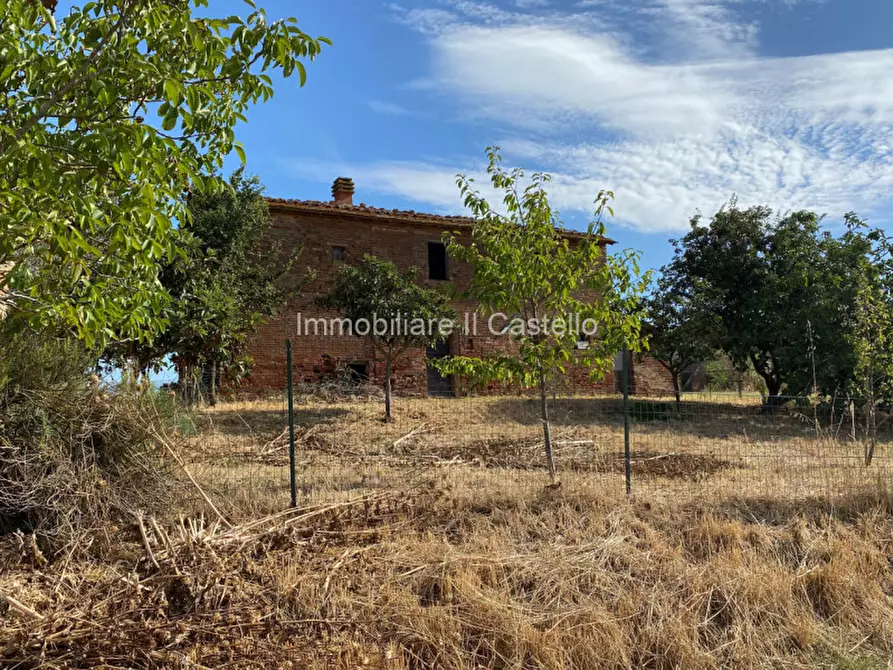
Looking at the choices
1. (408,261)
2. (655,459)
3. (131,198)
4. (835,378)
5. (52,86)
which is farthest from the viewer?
(408,261)

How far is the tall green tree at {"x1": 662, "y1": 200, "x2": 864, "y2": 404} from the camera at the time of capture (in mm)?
14250

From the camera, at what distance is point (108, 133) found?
3057 mm

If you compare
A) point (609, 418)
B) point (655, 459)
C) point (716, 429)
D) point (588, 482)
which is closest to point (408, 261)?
point (609, 418)

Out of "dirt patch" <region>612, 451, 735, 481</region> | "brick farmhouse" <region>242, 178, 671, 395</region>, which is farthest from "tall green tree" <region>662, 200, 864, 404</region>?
"dirt patch" <region>612, 451, 735, 481</region>

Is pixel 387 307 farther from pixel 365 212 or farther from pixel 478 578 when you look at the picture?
pixel 478 578

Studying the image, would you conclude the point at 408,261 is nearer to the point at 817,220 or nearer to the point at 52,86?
the point at 817,220

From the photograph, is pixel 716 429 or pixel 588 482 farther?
pixel 716 429

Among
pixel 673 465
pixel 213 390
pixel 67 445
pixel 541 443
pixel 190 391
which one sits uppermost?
pixel 190 391

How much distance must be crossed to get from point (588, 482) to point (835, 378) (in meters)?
10.8

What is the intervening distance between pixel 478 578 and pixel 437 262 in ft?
53.7

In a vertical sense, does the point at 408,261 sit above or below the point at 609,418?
above

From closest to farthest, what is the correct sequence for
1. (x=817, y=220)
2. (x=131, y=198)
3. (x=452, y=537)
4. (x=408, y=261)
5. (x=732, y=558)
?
(x=131, y=198) < (x=732, y=558) < (x=452, y=537) < (x=817, y=220) < (x=408, y=261)

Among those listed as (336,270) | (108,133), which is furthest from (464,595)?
(336,270)

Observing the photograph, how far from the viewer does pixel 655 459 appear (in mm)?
8984
